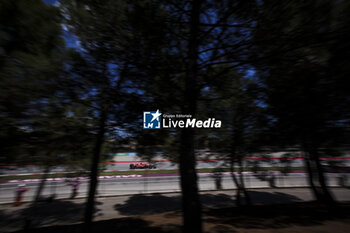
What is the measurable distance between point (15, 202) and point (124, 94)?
1326 cm

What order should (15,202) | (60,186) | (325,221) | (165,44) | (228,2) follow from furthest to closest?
(60,186), (15,202), (325,221), (165,44), (228,2)

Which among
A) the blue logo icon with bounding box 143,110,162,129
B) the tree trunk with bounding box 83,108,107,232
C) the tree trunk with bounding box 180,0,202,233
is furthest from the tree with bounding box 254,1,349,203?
the tree trunk with bounding box 83,108,107,232

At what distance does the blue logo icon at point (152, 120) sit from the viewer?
12.9ft

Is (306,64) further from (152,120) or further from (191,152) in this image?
(152,120)

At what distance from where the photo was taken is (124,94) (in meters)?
3.76

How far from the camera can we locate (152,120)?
4.06m

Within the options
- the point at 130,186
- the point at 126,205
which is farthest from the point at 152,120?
the point at 130,186

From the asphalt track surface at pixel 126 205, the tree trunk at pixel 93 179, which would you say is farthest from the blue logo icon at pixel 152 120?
the asphalt track surface at pixel 126 205

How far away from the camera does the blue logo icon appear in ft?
12.9

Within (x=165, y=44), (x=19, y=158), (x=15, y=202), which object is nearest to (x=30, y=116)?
(x=19, y=158)

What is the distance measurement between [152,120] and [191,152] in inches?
52.0

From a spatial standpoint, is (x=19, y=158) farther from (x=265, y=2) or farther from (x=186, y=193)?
(x=265, y=2)

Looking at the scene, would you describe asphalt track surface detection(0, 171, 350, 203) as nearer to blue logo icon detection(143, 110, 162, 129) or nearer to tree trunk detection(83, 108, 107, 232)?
tree trunk detection(83, 108, 107, 232)

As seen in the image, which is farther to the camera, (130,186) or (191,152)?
(130,186)
